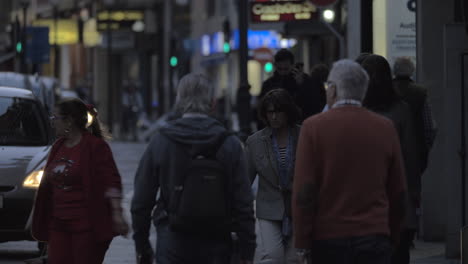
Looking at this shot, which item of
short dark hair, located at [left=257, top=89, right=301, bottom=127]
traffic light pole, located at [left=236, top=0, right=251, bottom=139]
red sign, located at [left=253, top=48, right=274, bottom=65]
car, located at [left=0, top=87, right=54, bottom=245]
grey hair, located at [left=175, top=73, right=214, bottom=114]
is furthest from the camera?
red sign, located at [left=253, top=48, right=274, bottom=65]

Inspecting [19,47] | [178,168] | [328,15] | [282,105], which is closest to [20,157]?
[282,105]

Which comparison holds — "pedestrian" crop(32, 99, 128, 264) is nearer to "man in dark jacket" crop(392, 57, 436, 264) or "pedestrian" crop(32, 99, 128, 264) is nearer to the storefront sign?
"man in dark jacket" crop(392, 57, 436, 264)

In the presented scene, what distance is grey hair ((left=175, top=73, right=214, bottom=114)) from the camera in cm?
736

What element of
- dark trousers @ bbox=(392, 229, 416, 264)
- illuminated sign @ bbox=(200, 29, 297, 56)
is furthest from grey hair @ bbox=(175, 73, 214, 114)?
illuminated sign @ bbox=(200, 29, 297, 56)

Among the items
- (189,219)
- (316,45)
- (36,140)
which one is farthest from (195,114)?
(316,45)

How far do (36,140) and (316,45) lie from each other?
21.8 m

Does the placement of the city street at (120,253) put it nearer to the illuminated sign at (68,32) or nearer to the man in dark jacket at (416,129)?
the man in dark jacket at (416,129)

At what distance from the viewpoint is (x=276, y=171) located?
10336mm

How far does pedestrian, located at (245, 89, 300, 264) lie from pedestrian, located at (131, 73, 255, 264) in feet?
9.23

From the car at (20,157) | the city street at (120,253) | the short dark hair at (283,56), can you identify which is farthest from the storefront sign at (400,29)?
the car at (20,157)

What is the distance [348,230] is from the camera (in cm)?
710

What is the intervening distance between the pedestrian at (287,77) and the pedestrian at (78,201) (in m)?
6.08

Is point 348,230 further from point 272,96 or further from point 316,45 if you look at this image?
point 316,45

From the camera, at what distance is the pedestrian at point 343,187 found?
23.4ft
